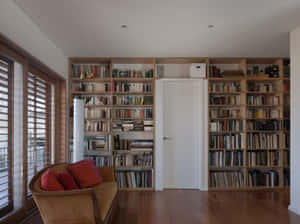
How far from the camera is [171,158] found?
540cm

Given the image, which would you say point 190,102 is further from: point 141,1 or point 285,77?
point 141,1

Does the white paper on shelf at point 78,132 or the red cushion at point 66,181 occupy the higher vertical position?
the white paper on shelf at point 78,132

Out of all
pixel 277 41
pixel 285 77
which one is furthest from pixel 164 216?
pixel 285 77

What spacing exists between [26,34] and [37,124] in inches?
54.4

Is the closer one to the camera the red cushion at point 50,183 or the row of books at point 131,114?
the red cushion at point 50,183

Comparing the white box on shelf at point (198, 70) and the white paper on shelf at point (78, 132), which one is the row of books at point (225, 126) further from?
the white paper on shelf at point (78, 132)

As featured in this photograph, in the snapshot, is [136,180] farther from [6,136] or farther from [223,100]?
[6,136]

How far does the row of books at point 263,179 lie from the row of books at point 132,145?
7.05 feet

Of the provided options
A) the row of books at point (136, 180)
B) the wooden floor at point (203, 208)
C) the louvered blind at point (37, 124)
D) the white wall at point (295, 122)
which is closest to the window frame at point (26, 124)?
the louvered blind at point (37, 124)

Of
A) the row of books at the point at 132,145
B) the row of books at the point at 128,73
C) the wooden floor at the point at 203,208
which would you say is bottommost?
the wooden floor at the point at 203,208

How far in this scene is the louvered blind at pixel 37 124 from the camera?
12.0 ft

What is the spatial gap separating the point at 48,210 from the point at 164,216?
5.68 ft

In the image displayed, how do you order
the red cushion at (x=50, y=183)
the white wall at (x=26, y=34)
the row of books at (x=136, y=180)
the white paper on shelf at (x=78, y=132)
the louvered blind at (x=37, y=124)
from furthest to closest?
the row of books at (x=136, y=180) < the white paper on shelf at (x=78, y=132) < the louvered blind at (x=37, y=124) < the white wall at (x=26, y=34) < the red cushion at (x=50, y=183)

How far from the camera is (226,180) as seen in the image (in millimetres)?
5230
